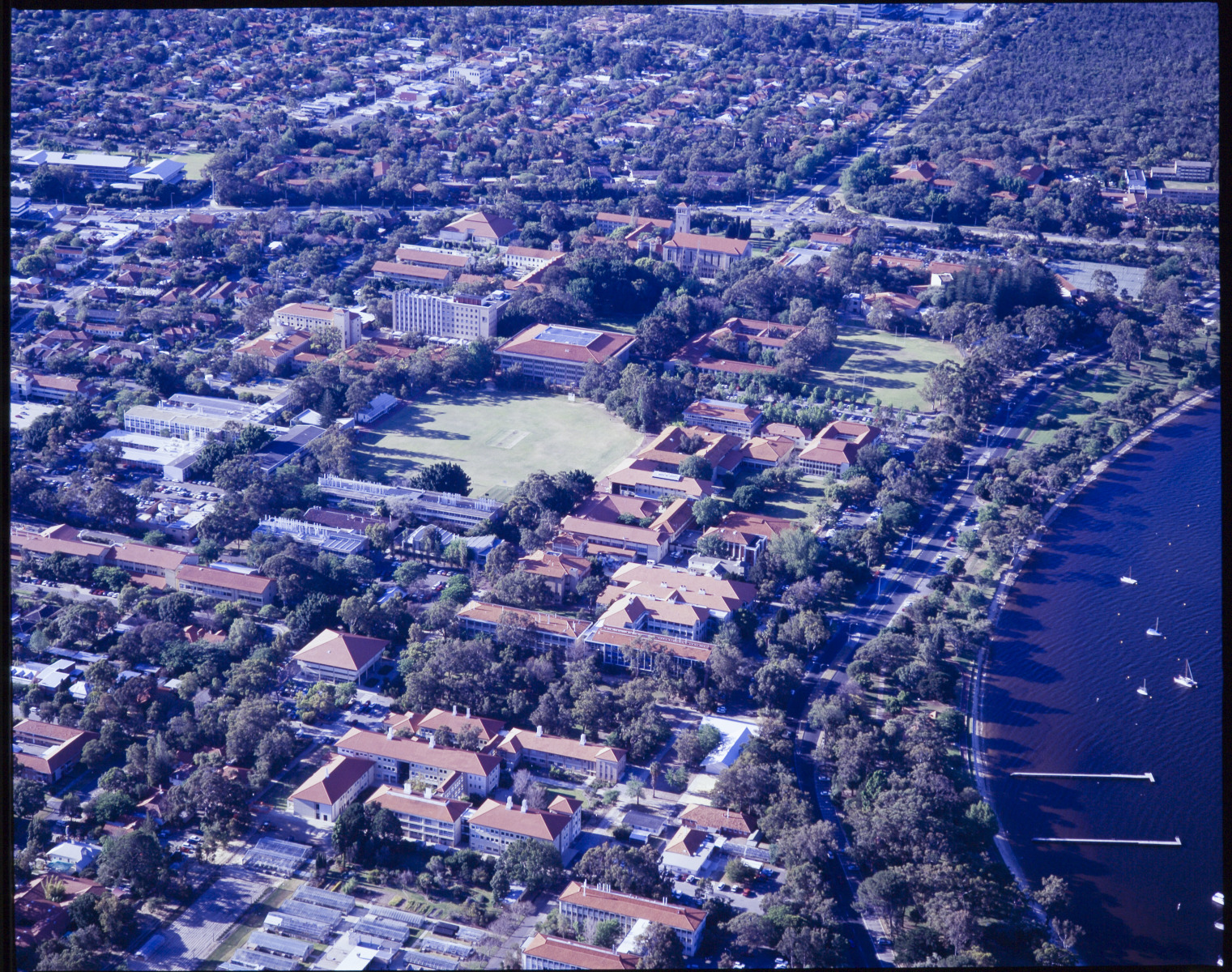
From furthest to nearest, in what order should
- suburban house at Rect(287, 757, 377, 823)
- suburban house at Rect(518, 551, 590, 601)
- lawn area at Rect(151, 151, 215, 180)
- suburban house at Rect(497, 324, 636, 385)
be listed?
lawn area at Rect(151, 151, 215, 180)
suburban house at Rect(497, 324, 636, 385)
suburban house at Rect(518, 551, 590, 601)
suburban house at Rect(287, 757, 377, 823)

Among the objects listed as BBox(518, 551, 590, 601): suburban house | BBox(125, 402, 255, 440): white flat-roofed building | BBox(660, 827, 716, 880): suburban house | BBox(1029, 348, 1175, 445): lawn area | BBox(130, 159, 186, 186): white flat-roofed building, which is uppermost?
BBox(130, 159, 186, 186): white flat-roofed building

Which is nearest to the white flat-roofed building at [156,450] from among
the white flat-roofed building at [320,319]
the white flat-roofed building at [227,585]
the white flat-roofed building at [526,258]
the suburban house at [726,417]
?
the white flat-roofed building at [227,585]

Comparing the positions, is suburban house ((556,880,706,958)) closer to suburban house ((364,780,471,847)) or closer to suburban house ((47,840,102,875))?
suburban house ((364,780,471,847))

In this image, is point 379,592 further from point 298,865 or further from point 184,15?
point 184,15

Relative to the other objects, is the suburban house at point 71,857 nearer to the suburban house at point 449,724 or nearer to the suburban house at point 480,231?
the suburban house at point 449,724

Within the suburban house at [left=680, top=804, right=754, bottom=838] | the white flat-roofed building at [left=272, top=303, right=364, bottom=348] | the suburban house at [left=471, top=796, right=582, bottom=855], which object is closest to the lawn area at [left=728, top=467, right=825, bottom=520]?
the suburban house at [left=680, top=804, right=754, bottom=838]

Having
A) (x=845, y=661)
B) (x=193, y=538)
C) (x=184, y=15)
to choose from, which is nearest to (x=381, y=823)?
(x=845, y=661)
